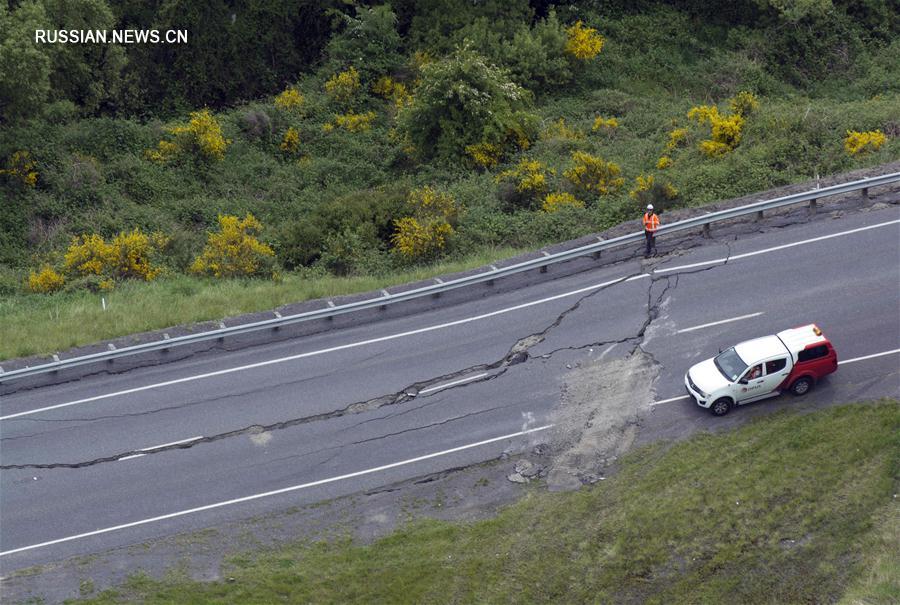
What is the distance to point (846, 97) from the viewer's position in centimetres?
3897

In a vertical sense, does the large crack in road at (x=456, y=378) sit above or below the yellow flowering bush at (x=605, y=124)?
below

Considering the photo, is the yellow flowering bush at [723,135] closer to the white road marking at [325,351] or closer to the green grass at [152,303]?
the green grass at [152,303]

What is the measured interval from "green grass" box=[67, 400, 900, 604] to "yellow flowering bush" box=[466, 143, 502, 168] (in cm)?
1766

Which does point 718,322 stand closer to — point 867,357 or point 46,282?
point 867,357

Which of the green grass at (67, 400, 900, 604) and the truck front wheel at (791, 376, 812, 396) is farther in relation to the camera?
the truck front wheel at (791, 376, 812, 396)

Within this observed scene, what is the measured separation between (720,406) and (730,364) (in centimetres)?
85

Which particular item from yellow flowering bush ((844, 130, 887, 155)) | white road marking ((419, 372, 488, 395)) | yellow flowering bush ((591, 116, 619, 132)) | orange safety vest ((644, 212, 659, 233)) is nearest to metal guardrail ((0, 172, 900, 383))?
orange safety vest ((644, 212, 659, 233))

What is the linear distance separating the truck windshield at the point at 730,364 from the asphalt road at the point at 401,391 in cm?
95

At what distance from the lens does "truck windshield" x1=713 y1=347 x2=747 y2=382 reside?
1998 cm

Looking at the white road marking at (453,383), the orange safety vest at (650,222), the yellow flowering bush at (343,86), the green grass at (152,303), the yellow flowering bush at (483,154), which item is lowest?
the white road marking at (453,383)

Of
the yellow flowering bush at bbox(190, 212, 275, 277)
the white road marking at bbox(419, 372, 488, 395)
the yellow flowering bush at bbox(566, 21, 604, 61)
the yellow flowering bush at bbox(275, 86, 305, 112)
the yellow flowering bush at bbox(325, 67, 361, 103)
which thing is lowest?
the white road marking at bbox(419, 372, 488, 395)

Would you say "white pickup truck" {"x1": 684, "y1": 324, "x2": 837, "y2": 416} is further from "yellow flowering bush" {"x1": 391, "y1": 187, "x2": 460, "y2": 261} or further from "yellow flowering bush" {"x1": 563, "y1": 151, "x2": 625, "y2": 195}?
"yellow flowering bush" {"x1": 563, "y1": 151, "x2": 625, "y2": 195}
